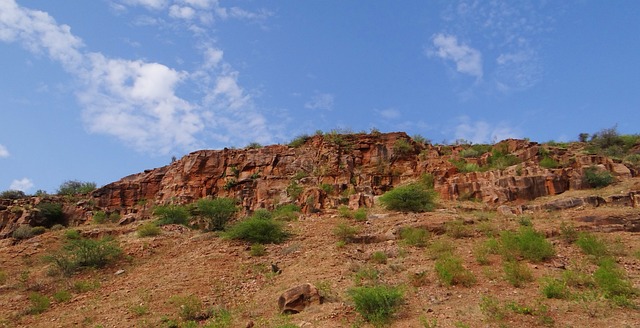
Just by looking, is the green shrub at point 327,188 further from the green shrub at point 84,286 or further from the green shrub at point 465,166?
the green shrub at point 84,286

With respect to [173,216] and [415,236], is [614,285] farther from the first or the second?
[173,216]

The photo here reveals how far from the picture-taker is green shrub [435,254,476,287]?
9.71 meters

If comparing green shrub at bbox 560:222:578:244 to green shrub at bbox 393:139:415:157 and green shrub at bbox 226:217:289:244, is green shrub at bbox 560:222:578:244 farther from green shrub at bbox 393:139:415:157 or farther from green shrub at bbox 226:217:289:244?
green shrub at bbox 393:139:415:157

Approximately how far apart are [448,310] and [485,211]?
1016cm

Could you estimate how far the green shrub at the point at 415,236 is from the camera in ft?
43.0

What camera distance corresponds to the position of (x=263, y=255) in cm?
1418

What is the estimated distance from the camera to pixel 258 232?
51.3 ft

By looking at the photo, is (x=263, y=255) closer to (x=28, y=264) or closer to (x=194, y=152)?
(x=28, y=264)

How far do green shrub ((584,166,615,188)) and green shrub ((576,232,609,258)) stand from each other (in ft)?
25.2

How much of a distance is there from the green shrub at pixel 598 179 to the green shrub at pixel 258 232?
13.0m

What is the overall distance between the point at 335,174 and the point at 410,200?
8213 millimetres

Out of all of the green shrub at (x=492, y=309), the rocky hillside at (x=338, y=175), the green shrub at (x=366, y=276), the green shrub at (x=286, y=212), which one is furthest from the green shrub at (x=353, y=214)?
the green shrub at (x=492, y=309)

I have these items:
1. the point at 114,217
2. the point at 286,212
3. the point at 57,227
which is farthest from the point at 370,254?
the point at 57,227

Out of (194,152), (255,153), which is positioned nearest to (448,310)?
(255,153)
